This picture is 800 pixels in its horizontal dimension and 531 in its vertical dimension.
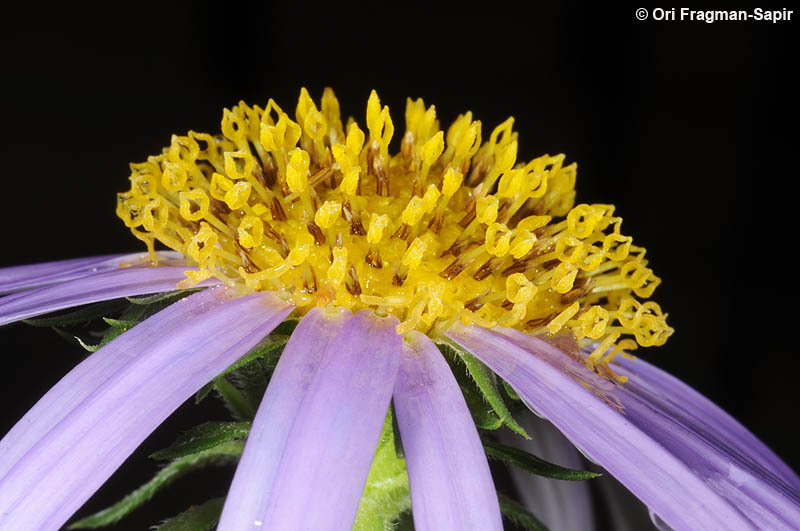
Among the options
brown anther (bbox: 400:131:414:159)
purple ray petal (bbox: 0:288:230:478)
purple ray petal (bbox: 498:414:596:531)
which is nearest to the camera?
purple ray petal (bbox: 0:288:230:478)

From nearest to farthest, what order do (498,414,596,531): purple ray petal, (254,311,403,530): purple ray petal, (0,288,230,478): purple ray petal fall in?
(254,311,403,530): purple ray petal < (0,288,230,478): purple ray petal < (498,414,596,531): purple ray petal

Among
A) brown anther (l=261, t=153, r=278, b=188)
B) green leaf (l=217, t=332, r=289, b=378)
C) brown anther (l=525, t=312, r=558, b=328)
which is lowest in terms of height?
green leaf (l=217, t=332, r=289, b=378)

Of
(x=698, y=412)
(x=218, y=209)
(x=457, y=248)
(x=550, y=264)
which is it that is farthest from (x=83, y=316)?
(x=698, y=412)

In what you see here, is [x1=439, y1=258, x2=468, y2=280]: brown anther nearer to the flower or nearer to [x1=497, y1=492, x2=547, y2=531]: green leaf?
the flower

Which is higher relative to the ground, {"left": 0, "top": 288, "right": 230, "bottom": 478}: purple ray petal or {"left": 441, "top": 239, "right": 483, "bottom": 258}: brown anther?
{"left": 441, "top": 239, "right": 483, "bottom": 258}: brown anther

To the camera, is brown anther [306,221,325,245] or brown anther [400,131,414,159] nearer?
brown anther [306,221,325,245]

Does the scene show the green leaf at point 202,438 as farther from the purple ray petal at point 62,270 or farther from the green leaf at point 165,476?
the purple ray petal at point 62,270

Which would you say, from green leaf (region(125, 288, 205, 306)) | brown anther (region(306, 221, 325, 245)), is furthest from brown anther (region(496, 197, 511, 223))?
green leaf (region(125, 288, 205, 306))

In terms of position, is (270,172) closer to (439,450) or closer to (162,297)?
(162,297)
